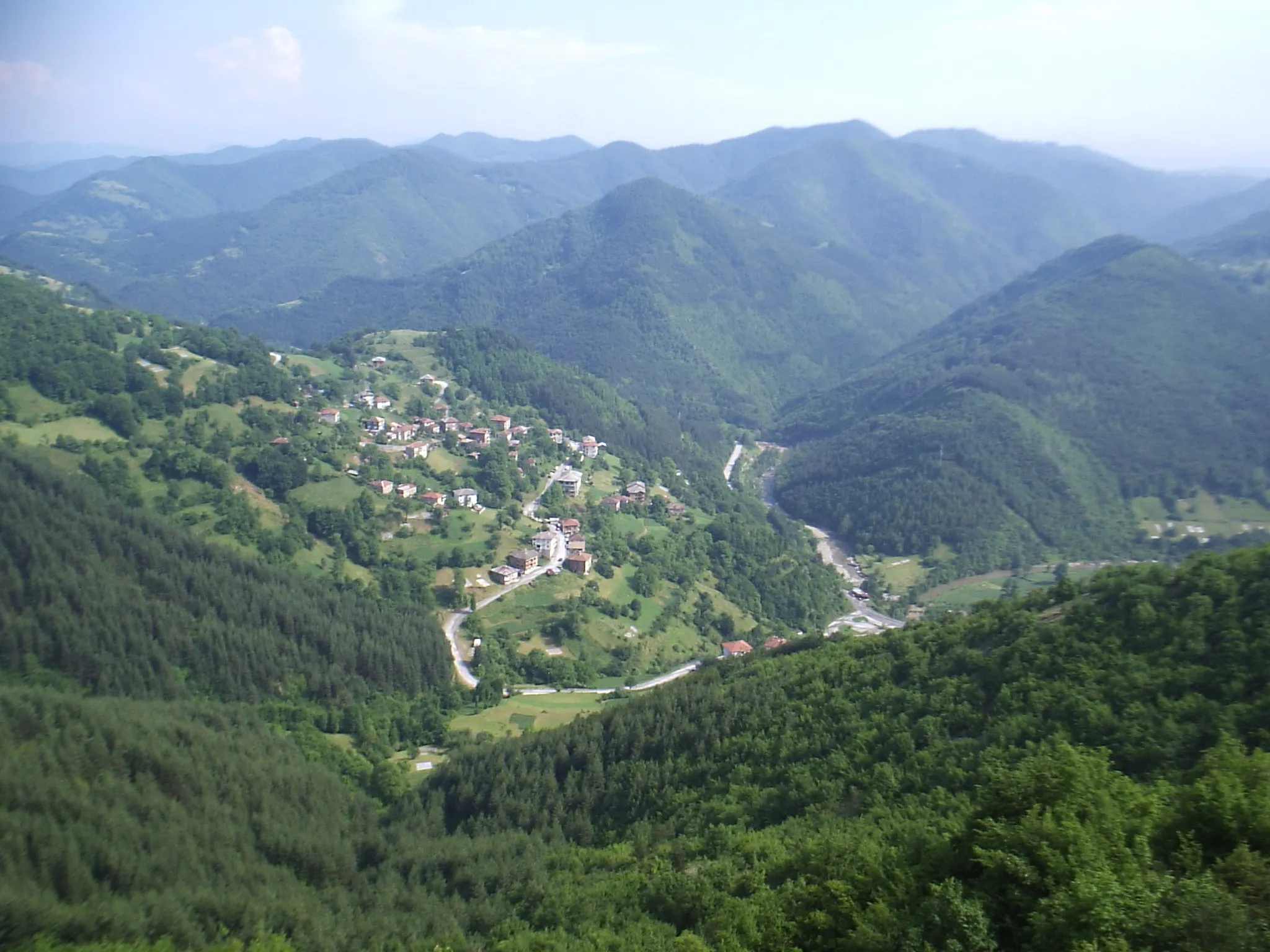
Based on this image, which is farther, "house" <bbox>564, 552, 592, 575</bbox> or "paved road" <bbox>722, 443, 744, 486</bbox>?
"paved road" <bbox>722, 443, 744, 486</bbox>

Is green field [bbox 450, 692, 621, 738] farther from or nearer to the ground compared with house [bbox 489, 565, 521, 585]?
nearer to the ground

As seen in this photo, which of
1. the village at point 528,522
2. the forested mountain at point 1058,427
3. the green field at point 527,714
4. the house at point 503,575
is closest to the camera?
the green field at point 527,714

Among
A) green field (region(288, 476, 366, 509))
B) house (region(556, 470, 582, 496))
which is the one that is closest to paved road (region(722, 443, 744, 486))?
house (region(556, 470, 582, 496))

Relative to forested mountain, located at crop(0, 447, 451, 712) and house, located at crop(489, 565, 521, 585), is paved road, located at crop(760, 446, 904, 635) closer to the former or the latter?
Answer: house, located at crop(489, 565, 521, 585)

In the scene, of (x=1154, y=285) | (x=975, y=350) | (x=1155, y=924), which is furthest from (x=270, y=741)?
(x=1154, y=285)

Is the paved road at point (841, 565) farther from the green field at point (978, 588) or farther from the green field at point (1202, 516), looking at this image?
the green field at point (1202, 516)

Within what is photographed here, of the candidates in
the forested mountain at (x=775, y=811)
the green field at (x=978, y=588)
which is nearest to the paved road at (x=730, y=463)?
the green field at (x=978, y=588)
